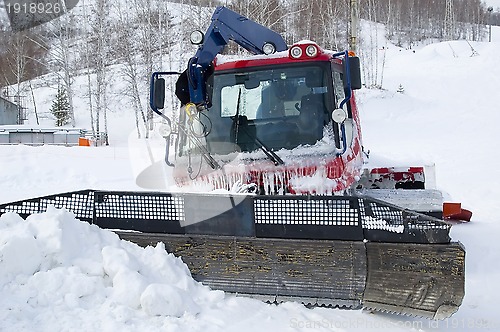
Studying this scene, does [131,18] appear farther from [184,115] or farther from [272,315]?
[272,315]

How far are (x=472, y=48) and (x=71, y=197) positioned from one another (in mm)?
38774

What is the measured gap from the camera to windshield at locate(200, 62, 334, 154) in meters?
4.34

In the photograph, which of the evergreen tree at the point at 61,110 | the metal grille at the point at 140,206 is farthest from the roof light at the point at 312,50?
the evergreen tree at the point at 61,110

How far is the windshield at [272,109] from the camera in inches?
171

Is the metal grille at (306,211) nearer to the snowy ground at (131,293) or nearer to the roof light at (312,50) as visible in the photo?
the snowy ground at (131,293)

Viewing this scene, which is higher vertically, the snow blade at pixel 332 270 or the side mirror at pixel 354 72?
the side mirror at pixel 354 72

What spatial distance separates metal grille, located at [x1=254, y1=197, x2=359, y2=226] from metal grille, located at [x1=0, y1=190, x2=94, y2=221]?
134 cm

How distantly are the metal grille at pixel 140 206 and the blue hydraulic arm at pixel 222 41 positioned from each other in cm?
135

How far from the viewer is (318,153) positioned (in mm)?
4184

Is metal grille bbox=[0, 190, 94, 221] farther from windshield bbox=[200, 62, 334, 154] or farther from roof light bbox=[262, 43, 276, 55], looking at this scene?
roof light bbox=[262, 43, 276, 55]

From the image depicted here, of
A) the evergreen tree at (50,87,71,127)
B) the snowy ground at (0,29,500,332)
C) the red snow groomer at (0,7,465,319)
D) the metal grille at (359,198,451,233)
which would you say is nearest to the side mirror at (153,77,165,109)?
the red snow groomer at (0,7,465,319)

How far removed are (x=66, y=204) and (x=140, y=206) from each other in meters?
0.63

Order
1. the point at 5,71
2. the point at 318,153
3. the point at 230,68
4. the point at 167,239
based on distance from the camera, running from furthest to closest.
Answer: the point at 5,71 → the point at 230,68 → the point at 318,153 → the point at 167,239

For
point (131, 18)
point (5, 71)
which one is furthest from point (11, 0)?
point (5, 71)
